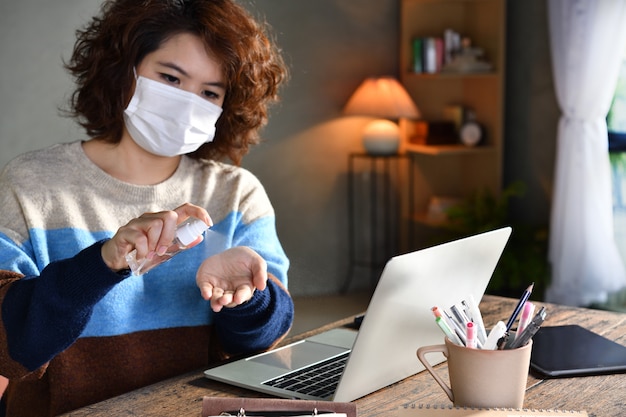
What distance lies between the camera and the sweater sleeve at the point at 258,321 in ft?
5.38

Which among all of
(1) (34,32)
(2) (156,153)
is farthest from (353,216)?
(2) (156,153)

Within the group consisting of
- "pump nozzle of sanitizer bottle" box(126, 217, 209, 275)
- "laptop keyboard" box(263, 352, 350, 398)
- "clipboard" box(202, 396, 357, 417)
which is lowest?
"laptop keyboard" box(263, 352, 350, 398)

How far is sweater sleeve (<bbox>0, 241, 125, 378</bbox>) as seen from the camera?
1.40 metres

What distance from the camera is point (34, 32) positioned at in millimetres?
3844

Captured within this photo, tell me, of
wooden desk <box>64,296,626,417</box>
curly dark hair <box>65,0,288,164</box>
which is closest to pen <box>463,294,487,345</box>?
wooden desk <box>64,296,626,417</box>

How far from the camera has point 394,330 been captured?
1.33 meters

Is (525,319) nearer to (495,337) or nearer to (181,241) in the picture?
(495,337)

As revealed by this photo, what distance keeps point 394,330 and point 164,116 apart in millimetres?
745

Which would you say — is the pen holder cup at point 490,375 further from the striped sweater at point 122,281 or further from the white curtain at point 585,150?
the white curtain at point 585,150

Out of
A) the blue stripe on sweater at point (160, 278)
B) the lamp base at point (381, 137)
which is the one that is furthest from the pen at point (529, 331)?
the lamp base at point (381, 137)

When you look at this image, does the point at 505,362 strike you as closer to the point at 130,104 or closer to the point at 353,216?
the point at 130,104

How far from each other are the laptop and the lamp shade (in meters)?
3.30

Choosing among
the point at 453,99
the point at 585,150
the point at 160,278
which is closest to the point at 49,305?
the point at 160,278

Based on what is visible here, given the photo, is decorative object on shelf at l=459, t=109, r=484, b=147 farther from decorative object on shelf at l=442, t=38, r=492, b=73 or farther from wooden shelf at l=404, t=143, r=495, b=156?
decorative object on shelf at l=442, t=38, r=492, b=73
